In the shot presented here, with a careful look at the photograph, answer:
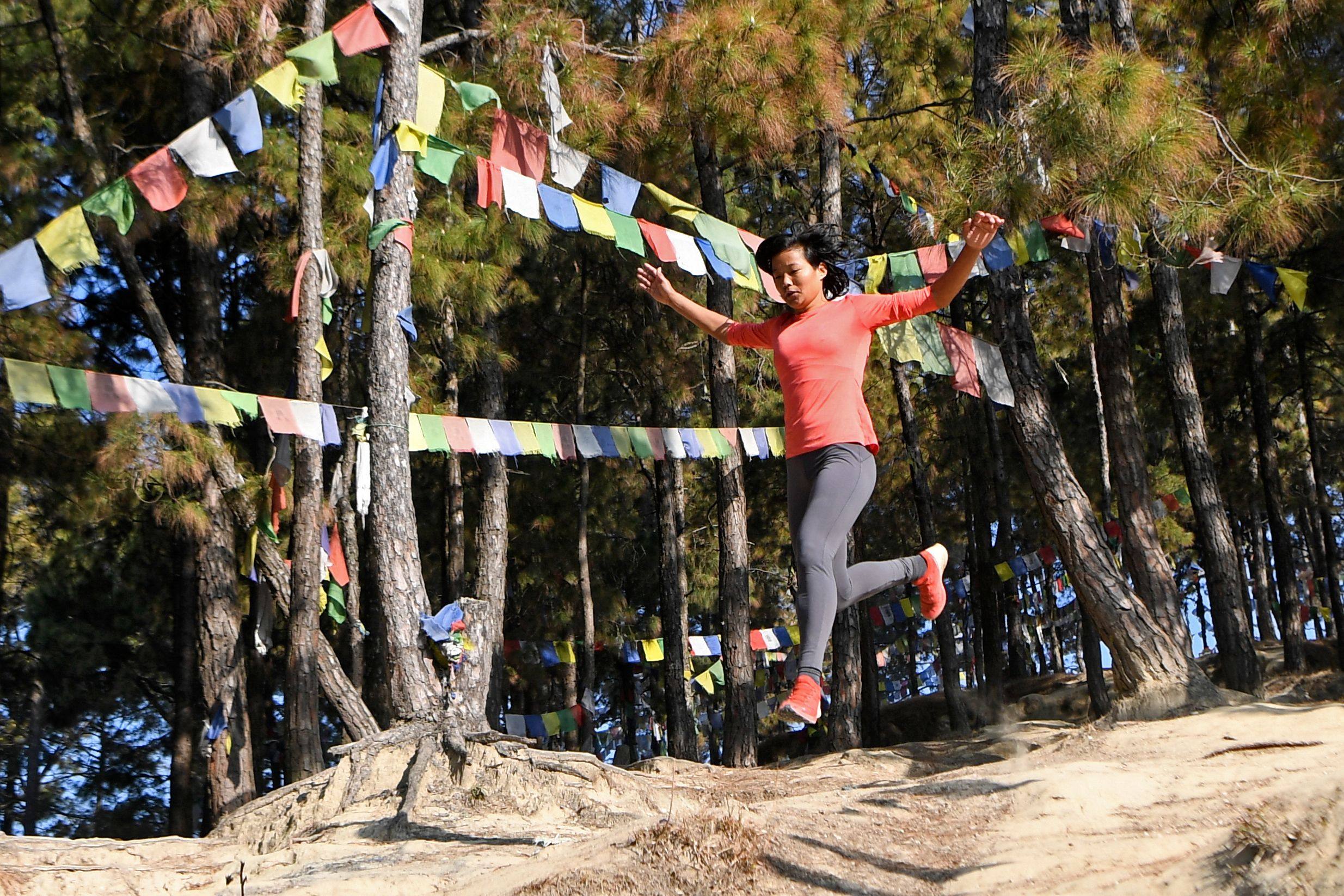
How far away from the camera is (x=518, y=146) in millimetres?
7629

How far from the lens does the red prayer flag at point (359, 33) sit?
6828 mm

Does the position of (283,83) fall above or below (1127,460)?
above

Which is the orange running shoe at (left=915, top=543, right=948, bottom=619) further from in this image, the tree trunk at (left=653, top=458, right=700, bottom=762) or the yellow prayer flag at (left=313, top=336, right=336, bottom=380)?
the tree trunk at (left=653, top=458, right=700, bottom=762)

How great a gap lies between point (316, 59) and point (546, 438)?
3.85 metres

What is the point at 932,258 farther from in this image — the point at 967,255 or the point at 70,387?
the point at 70,387

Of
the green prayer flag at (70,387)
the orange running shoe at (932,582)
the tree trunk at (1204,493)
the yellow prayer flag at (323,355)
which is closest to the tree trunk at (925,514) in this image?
the tree trunk at (1204,493)

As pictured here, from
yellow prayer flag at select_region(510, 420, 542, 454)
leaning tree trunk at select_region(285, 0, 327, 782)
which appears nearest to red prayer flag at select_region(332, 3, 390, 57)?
leaning tree trunk at select_region(285, 0, 327, 782)

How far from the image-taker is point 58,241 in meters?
6.14

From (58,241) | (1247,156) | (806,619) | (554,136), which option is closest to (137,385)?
(58,241)

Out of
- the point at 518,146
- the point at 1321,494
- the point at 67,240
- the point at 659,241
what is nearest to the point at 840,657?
the point at 659,241

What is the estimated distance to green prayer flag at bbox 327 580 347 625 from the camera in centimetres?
1020

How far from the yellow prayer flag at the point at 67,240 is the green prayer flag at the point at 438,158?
1.88 meters

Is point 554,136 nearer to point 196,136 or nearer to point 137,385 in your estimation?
point 196,136

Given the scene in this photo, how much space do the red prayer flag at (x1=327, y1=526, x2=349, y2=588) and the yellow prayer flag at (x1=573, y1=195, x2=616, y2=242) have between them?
410 centimetres
